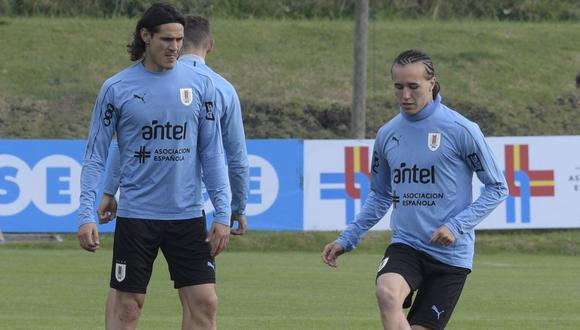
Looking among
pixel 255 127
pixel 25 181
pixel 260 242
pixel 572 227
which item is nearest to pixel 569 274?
pixel 572 227

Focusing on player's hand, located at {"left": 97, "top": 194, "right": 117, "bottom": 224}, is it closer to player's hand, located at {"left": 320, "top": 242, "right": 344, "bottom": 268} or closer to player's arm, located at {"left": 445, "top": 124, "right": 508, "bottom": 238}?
player's hand, located at {"left": 320, "top": 242, "right": 344, "bottom": 268}

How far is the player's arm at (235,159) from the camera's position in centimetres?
805

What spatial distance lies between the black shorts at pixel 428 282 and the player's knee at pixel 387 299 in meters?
0.22

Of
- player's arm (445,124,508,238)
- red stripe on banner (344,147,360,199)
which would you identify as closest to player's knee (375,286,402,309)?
player's arm (445,124,508,238)

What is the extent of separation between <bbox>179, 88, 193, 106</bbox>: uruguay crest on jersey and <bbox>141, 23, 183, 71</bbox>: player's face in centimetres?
16

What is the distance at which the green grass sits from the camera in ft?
99.8

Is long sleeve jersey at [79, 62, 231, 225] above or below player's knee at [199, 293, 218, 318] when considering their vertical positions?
above

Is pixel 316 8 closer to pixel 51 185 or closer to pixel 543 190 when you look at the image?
pixel 543 190

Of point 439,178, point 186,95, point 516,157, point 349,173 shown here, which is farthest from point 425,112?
point 516,157

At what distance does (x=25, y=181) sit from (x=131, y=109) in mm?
13511

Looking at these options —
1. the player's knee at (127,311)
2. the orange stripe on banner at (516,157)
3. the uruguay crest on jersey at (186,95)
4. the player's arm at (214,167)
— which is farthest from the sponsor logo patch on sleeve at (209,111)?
the orange stripe on banner at (516,157)

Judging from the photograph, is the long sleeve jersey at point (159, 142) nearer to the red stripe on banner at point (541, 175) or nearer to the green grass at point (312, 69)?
the red stripe on banner at point (541, 175)

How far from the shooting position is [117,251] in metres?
8.02

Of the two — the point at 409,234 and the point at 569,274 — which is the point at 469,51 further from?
the point at 409,234
